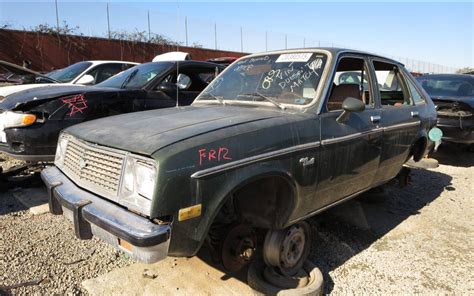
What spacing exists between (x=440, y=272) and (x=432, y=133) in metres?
1.96

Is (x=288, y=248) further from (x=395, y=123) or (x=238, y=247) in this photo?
(x=395, y=123)

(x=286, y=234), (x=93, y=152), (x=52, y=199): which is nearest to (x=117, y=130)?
(x=93, y=152)

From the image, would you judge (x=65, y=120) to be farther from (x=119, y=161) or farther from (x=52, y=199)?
(x=119, y=161)

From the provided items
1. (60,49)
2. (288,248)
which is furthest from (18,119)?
(60,49)

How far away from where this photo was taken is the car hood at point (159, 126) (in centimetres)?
225

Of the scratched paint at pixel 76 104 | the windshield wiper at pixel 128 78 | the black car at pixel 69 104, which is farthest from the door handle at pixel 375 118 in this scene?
the windshield wiper at pixel 128 78

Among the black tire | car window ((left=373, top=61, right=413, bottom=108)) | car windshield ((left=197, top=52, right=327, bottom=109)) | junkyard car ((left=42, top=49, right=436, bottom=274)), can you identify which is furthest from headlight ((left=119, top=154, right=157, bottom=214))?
car window ((left=373, top=61, right=413, bottom=108))

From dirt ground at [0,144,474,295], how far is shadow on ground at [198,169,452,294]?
0.03 ft

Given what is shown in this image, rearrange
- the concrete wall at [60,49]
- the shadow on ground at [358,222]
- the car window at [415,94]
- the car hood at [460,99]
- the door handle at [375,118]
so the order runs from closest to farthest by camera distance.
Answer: the shadow on ground at [358,222]
the door handle at [375,118]
the car window at [415,94]
the car hood at [460,99]
the concrete wall at [60,49]

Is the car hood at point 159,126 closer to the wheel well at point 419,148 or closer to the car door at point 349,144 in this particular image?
the car door at point 349,144

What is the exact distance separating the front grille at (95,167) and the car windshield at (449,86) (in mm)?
7005

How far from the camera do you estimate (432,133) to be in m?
4.61

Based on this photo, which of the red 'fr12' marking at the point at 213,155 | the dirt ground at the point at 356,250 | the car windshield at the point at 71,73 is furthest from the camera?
the car windshield at the point at 71,73

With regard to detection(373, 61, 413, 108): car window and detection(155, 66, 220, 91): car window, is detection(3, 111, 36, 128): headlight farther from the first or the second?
detection(373, 61, 413, 108): car window
